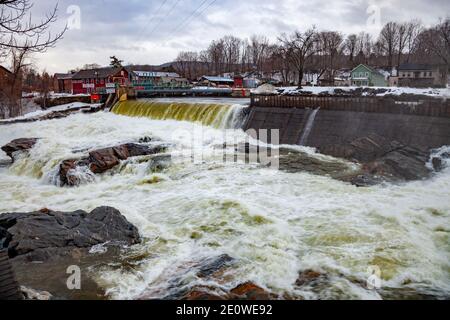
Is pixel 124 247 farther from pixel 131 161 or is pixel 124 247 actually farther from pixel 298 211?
pixel 131 161

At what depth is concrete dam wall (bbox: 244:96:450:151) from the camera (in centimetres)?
1535

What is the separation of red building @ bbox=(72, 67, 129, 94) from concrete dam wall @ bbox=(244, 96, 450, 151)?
49.8m

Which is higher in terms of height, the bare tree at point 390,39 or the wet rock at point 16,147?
the bare tree at point 390,39

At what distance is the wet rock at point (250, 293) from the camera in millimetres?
5918

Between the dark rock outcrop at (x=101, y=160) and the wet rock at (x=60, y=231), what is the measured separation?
16.9 ft

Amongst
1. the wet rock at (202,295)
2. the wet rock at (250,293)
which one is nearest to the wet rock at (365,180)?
the wet rock at (250,293)

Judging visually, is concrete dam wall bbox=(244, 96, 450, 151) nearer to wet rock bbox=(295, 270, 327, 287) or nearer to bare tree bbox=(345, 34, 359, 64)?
wet rock bbox=(295, 270, 327, 287)

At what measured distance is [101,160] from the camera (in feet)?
51.3

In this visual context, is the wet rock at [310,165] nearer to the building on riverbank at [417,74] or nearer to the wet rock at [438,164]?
the wet rock at [438,164]

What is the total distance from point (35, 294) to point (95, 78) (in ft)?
231

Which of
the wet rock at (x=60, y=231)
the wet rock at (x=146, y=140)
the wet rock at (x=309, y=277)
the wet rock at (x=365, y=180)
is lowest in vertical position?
the wet rock at (x=309, y=277)

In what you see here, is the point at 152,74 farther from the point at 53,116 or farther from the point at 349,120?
the point at 349,120

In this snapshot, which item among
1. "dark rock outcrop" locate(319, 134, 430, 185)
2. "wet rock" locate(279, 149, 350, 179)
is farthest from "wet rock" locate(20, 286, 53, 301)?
"wet rock" locate(279, 149, 350, 179)

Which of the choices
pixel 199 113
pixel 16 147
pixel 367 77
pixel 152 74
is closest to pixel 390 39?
pixel 367 77
